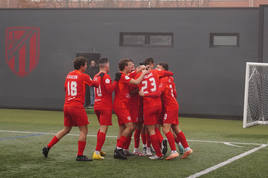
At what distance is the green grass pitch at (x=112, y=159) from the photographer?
7.10 m

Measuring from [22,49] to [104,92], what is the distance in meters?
13.8

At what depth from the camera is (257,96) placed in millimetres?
17078

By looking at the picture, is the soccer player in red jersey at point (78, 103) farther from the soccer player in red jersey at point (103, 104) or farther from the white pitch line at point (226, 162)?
the white pitch line at point (226, 162)

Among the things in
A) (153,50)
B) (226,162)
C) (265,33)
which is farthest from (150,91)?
(153,50)

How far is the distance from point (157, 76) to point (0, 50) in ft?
48.1

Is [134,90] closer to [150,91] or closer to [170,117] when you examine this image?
[150,91]

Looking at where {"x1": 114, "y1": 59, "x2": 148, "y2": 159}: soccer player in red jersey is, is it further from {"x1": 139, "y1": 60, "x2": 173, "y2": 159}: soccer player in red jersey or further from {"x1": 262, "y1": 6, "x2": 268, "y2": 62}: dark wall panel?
{"x1": 262, "y1": 6, "x2": 268, "y2": 62}: dark wall panel

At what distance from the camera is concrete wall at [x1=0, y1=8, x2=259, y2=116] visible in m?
18.7

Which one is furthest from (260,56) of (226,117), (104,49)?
(104,49)

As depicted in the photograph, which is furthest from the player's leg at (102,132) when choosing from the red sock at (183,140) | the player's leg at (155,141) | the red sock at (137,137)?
the red sock at (183,140)

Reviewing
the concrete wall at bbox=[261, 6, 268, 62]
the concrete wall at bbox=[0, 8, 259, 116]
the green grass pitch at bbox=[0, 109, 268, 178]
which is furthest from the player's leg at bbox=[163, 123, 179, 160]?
the concrete wall at bbox=[261, 6, 268, 62]

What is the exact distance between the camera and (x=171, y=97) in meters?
8.74

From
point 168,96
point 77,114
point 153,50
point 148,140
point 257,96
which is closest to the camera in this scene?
point 77,114

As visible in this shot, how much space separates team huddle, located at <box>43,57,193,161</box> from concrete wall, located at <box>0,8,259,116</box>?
410 inches
